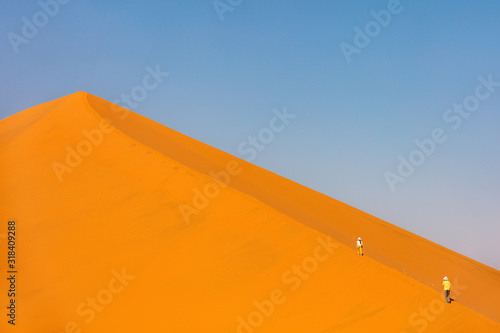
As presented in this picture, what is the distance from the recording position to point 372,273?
1481 cm

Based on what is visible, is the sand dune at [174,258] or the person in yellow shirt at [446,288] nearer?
the sand dune at [174,258]

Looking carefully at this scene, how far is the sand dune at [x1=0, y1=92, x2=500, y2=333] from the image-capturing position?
13.1 meters

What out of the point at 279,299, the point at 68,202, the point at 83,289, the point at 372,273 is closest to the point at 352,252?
the point at 372,273

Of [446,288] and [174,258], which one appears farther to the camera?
[174,258]

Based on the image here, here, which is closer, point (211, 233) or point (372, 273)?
point (372, 273)

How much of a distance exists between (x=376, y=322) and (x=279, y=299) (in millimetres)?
2417

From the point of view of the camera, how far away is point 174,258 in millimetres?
15102

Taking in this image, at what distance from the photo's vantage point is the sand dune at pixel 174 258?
13.1m

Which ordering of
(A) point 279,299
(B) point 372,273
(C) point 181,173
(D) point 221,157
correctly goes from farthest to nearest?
(D) point 221,157, (C) point 181,173, (B) point 372,273, (A) point 279,299

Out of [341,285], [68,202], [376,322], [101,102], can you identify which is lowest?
[376,322]

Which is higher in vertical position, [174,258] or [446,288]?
[174,258]

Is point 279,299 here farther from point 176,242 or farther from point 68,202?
point 68,202

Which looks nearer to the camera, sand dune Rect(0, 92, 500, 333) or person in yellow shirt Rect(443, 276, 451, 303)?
sand dune Rect(0, 92, 500, 333)

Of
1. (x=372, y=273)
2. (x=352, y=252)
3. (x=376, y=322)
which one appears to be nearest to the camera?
(x=376, y=322)
